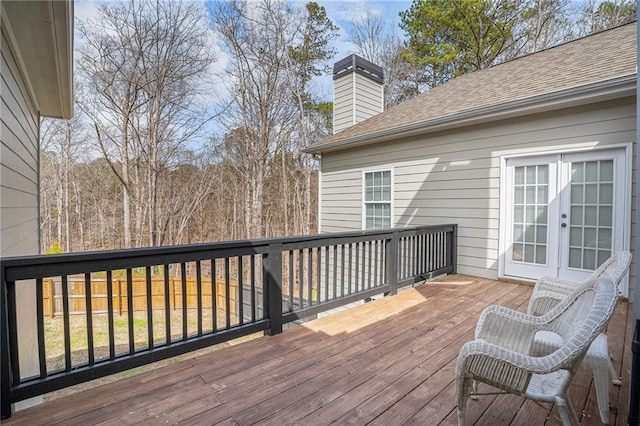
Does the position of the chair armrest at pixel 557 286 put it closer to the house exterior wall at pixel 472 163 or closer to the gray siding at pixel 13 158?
the house exterior wall at pixel 472 163

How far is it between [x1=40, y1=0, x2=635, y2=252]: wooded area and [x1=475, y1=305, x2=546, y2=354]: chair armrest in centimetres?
990

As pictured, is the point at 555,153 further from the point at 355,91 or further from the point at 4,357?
the point at 4,357

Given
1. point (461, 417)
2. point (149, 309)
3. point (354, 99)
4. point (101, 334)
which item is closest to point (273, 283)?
point (149, 309)

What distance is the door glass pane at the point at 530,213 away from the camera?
4.71 meters

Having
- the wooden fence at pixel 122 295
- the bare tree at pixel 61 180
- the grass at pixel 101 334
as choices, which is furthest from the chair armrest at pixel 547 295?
the bare tree at pixel 61 180

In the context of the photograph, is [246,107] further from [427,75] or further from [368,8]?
[427,75]

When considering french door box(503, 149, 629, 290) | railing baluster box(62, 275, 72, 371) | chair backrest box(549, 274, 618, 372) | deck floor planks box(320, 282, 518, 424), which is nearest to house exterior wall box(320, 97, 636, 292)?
french door box(503, 149, 629, 290)

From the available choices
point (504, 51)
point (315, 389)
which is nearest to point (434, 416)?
point (315, 389)

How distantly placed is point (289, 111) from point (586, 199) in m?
9.56

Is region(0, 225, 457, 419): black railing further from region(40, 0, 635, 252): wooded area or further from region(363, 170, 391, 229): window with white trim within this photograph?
region(40, 0, 635, 252): wooded area

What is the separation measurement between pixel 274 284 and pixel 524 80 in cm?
528

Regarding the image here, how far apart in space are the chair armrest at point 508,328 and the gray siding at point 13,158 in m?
3.67

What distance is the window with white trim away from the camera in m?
6.72

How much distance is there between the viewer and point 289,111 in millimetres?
11953
